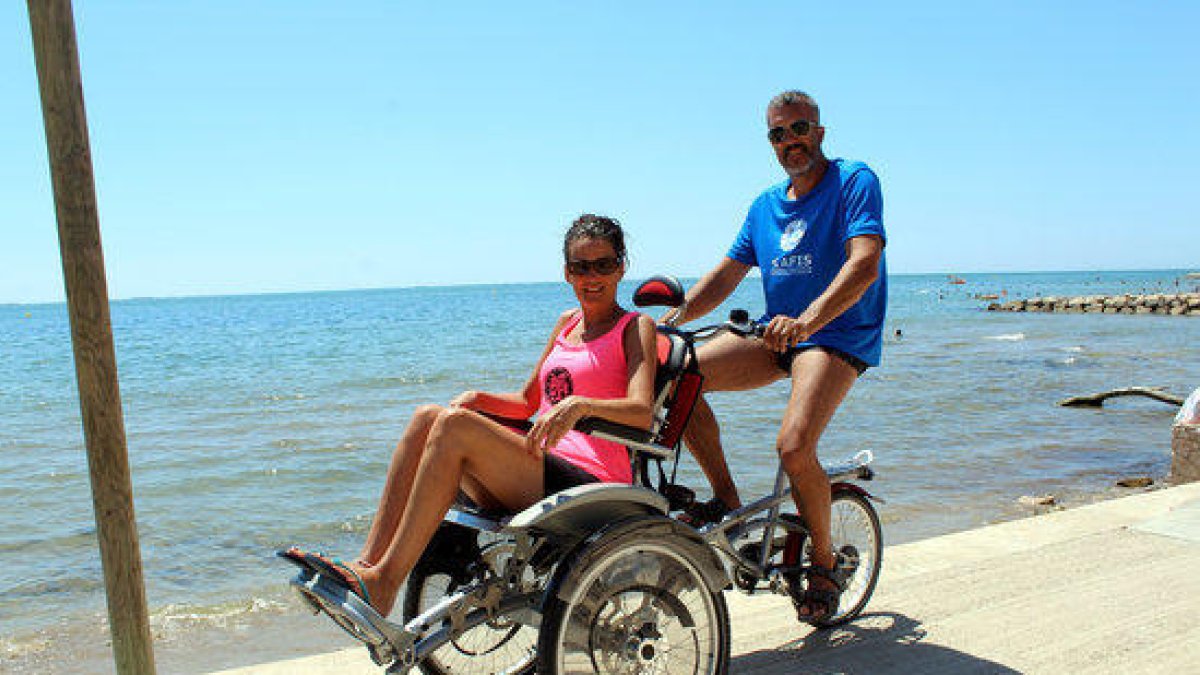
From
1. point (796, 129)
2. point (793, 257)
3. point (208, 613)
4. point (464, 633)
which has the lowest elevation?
point (208, 613)

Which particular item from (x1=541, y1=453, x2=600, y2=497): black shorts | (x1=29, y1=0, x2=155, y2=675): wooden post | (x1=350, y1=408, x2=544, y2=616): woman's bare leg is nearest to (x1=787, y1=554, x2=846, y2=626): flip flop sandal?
(x1=541, y1=453, x2=600, y2=497): black shorts

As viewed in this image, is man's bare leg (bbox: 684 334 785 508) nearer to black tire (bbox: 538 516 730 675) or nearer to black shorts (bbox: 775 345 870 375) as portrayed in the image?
black shorts (bbox: 775 345 870 375)

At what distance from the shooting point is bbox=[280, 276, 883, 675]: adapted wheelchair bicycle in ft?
9.04

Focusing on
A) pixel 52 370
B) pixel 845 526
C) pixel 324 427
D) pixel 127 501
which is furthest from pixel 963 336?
pixel 127 501

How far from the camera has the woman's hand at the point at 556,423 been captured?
2832 mm

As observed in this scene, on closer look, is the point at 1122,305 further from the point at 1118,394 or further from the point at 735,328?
the point at 735,328

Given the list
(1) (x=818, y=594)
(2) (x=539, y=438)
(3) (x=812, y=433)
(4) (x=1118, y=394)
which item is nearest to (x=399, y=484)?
(2) (x=539, y=438)

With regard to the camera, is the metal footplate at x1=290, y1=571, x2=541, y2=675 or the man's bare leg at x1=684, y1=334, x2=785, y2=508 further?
the man's bare leg at x1=684, y1=334, x2=785, y2=508

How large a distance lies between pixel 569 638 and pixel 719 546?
0.96 metres

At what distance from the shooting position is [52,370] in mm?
30875

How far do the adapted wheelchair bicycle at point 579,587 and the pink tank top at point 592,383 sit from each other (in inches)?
4.3

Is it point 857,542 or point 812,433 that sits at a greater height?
point 812,433

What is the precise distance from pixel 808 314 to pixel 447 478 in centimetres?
143

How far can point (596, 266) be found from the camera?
3236 millimetres
